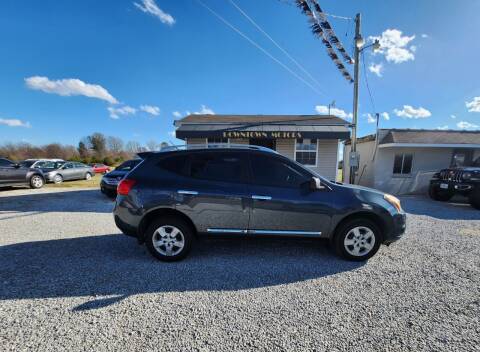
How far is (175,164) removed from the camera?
→ 11.6 ft

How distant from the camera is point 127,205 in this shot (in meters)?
3.45

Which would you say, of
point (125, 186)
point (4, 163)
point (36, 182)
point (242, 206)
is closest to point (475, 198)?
point (242, 206)

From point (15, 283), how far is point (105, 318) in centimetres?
167

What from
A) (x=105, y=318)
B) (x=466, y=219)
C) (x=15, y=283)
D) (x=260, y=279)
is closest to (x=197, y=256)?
(x=260, y=279)

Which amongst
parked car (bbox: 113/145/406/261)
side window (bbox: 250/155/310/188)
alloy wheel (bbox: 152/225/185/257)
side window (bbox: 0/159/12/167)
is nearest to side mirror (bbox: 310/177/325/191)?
parked car (bbox: 113/145/406/261)

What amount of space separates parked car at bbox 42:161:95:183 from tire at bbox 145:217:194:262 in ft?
45.8

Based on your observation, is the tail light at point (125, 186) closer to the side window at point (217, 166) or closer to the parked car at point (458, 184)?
the side window at point (217, 166)

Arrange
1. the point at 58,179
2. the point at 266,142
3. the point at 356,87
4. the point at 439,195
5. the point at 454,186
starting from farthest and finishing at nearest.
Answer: the point at 58,179
the point at 266,142
the point at 356,87
the point at 439,195
the point at 454,186

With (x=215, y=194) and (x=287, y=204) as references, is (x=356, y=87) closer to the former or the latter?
(x=287, y=204)

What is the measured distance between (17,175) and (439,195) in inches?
768

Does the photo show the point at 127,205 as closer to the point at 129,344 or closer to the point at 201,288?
the point at 201,288

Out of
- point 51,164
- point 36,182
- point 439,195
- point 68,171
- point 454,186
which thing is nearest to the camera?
point 454,186

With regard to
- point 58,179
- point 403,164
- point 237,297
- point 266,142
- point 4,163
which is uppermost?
point 266,142

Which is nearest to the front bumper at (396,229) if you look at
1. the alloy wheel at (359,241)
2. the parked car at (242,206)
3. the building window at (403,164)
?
the parked car at (242,206)
